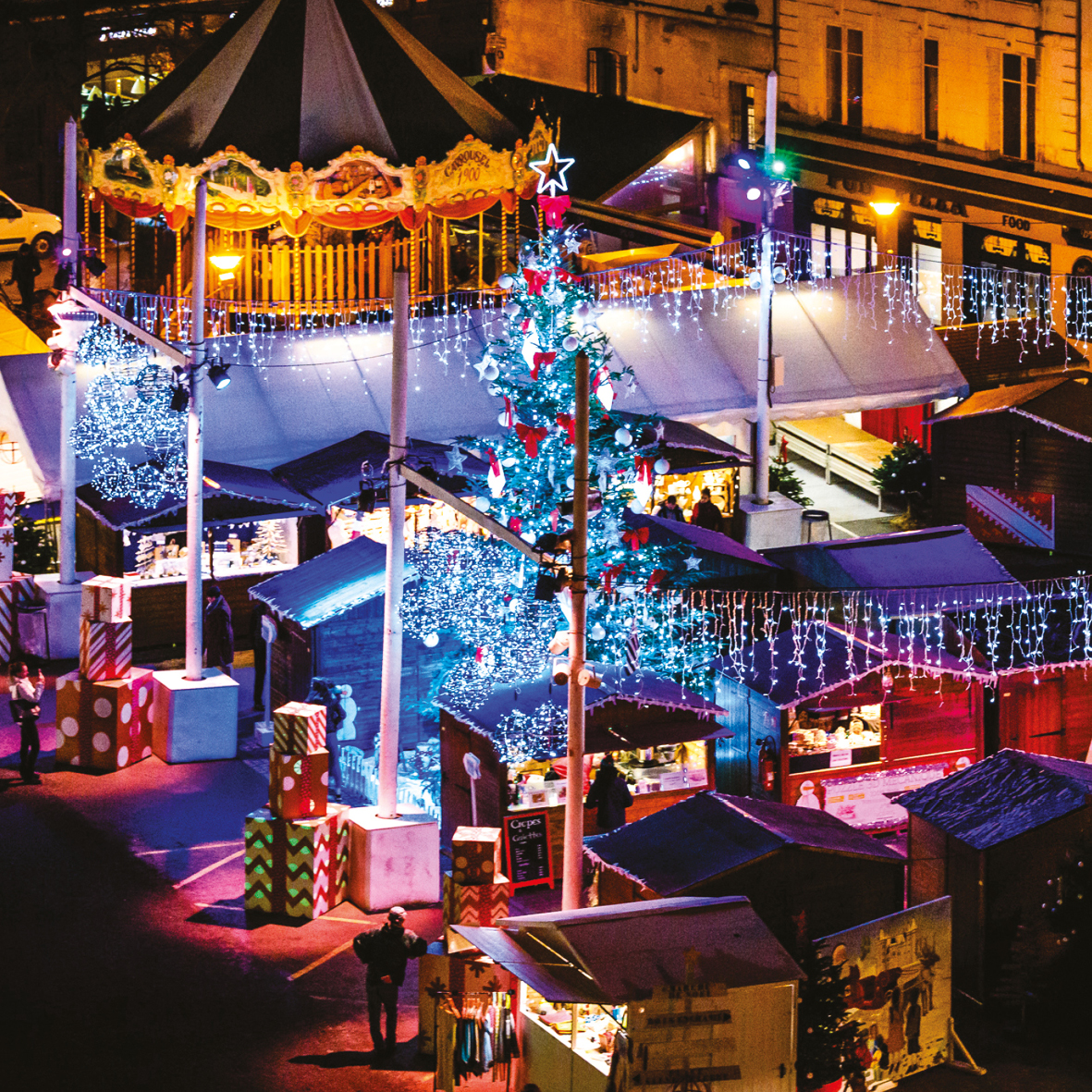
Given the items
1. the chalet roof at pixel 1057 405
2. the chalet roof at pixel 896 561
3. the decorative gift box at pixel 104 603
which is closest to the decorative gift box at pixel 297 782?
the decorative gift box at pixel 104 603

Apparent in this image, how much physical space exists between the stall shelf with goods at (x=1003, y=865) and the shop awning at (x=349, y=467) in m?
11.3

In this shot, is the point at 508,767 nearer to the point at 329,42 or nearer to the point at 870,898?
the point at 870,898

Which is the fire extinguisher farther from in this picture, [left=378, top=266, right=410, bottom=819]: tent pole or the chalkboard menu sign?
[left=378, top=266, right=410, bottom=819]: tent pole

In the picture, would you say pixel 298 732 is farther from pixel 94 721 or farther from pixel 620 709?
pixel 94 721

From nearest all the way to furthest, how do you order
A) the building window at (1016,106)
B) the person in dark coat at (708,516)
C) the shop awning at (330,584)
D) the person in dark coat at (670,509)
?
the shop awning at (330,584), the person in dark coat at (670,509), the person in dark coat at (708,516), the building window at (1016,106)

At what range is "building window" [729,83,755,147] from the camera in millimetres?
35625

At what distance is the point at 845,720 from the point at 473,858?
5.65m

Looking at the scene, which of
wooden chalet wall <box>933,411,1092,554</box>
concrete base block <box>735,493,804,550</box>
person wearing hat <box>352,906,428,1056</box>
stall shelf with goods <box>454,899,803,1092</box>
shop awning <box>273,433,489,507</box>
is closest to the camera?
stall shelf with goods <box>454,899,803,1092</box>

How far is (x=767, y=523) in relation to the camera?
85.1ft

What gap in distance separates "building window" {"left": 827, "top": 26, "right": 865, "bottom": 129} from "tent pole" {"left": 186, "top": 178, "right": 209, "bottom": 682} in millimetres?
22548

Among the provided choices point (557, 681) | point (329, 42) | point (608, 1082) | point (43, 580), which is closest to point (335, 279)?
point (329, 42)

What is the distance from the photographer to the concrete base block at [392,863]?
14.3 meters

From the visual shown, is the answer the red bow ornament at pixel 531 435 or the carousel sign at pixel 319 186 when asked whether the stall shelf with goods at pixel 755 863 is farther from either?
the carousel sign at pixel 319 186

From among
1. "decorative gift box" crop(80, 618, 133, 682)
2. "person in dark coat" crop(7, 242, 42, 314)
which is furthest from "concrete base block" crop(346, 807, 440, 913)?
"person in dark coat" crop(7, 242, 42, 314)
